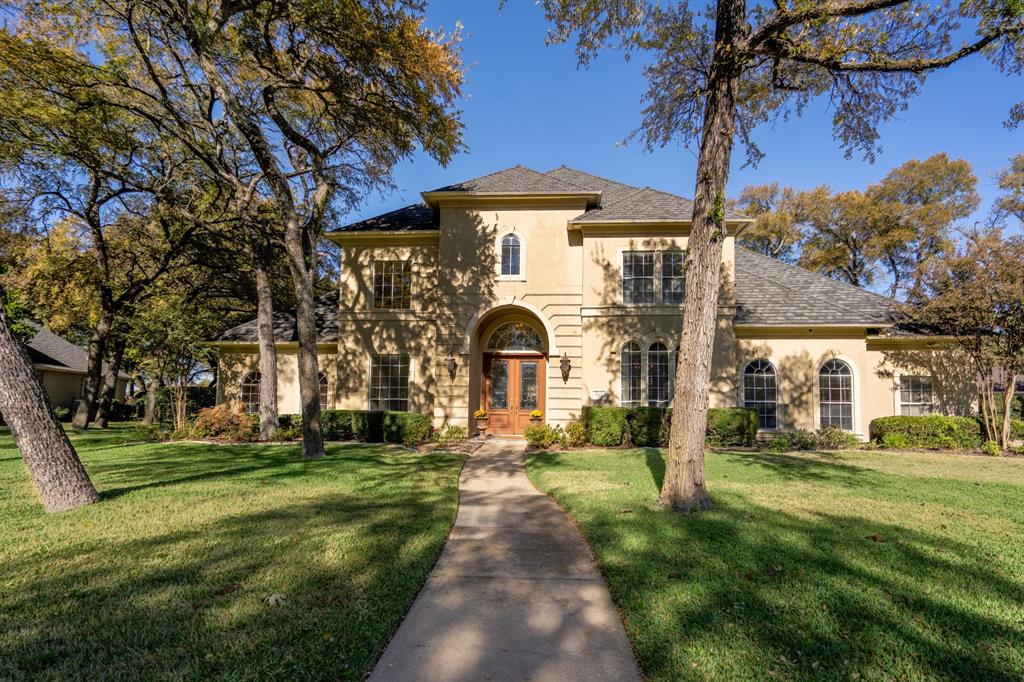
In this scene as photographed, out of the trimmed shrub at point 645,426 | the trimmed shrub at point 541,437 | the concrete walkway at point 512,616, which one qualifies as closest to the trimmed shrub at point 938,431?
the trimmed shrub at point 645,426

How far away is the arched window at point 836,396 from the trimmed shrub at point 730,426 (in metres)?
3.34

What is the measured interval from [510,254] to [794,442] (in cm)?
991

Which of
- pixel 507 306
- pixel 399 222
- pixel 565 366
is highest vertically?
pixel 399 222

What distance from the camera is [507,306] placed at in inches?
586

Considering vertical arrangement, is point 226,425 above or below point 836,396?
below

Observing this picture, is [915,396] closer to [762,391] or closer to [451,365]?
[762,391]

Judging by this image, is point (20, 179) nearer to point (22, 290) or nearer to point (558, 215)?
point (22, 290)

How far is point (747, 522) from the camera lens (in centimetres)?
592

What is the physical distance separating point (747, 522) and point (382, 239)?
13.7m

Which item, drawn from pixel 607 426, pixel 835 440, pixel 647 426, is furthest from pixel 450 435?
pixel 835 440

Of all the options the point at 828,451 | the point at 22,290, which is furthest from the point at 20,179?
the point at 828,451

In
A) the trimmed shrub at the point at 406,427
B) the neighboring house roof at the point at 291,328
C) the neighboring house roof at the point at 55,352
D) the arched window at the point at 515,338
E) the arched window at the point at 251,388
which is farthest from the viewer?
the neighboring house roof at the point at 55,352

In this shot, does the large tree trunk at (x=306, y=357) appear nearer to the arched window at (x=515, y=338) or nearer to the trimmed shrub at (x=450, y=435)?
the trimmed shrub at (x=450, y=435)

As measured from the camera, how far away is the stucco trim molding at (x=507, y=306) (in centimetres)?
1467
